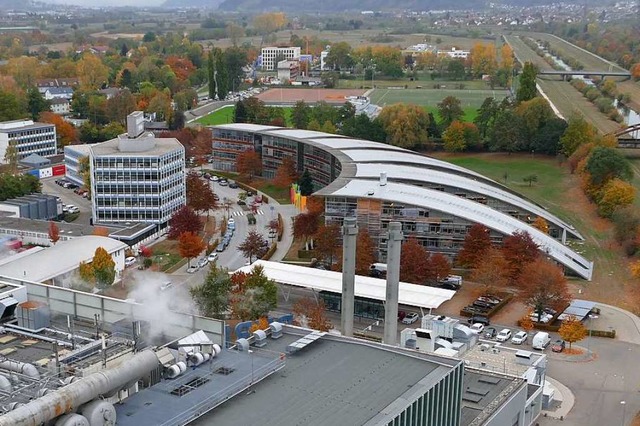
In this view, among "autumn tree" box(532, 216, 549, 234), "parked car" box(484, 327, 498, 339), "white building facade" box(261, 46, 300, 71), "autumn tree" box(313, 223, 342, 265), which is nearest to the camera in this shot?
"parked car" box(484, 327, 498, 339)

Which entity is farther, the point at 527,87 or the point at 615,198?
the point at 527,87

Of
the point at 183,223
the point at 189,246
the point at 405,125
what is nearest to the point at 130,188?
the point at 183,223

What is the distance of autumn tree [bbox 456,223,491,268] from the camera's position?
752 inches

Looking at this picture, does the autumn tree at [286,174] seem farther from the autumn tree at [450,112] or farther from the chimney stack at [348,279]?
the chimney stack at [348,279]

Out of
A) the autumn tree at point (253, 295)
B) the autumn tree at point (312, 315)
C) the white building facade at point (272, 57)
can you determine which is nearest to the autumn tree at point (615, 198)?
the autumn tree at point (312, 315)

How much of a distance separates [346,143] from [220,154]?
19.8 ft

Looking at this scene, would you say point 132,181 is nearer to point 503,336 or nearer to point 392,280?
point 392,280

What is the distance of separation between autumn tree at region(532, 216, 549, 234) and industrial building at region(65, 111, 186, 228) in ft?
34.2

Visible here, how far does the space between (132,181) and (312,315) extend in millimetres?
9076

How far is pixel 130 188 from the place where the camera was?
73.6 feet

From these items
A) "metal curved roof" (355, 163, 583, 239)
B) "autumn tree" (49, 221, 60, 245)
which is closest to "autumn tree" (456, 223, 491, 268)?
"metal curved roof" (355, 163, 583, 239)

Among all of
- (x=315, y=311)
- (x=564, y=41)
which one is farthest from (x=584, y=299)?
(x=564, y=41)

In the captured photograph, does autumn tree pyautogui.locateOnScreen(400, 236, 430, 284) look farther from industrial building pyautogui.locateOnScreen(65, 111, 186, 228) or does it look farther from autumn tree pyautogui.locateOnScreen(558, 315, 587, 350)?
industrial building pyautogui.locateOnScreen(65, 111, 186, 228)

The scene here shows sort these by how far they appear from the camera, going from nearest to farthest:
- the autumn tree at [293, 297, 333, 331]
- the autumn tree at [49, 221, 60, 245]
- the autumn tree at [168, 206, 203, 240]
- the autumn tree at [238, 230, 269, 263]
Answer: the autumn tree at [293, 297, 333, 331], the autumn tree at [238, 230, 269, 263], the autumn tree at [49, 221, 60, 245], the autumn tree at [168, 206, 203, 240]
